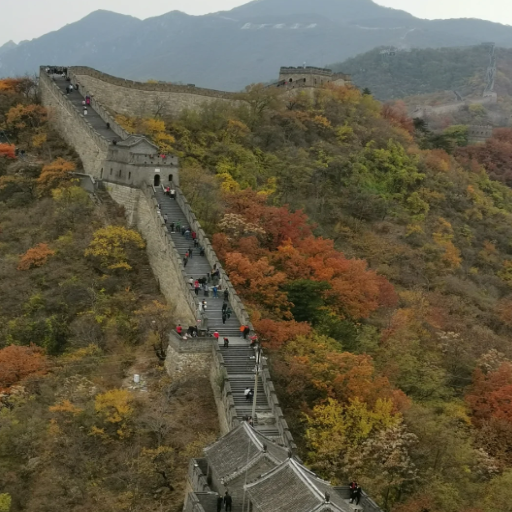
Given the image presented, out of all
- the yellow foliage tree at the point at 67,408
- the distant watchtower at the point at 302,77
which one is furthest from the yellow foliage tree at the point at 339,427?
the distant watchtower at the point at 302,77

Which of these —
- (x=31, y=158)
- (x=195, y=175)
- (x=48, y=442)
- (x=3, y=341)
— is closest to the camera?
(x=48, y=442)

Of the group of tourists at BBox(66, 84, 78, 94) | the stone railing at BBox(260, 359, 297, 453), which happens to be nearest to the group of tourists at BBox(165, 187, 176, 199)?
the stone railing at BBox(260, 359, 297, 453)

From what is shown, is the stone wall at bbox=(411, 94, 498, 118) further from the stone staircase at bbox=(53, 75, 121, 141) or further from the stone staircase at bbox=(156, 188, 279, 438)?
the stone staircase at bbox=(156, 188, 279, 438)

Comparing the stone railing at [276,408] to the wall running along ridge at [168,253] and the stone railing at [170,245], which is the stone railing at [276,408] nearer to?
the wall running along ridge at [168,253]

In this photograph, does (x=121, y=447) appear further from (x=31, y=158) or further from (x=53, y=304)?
(x=31, y=158)

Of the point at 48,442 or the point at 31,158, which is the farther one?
the point at 31,158

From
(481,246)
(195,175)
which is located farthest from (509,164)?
(195,175)
